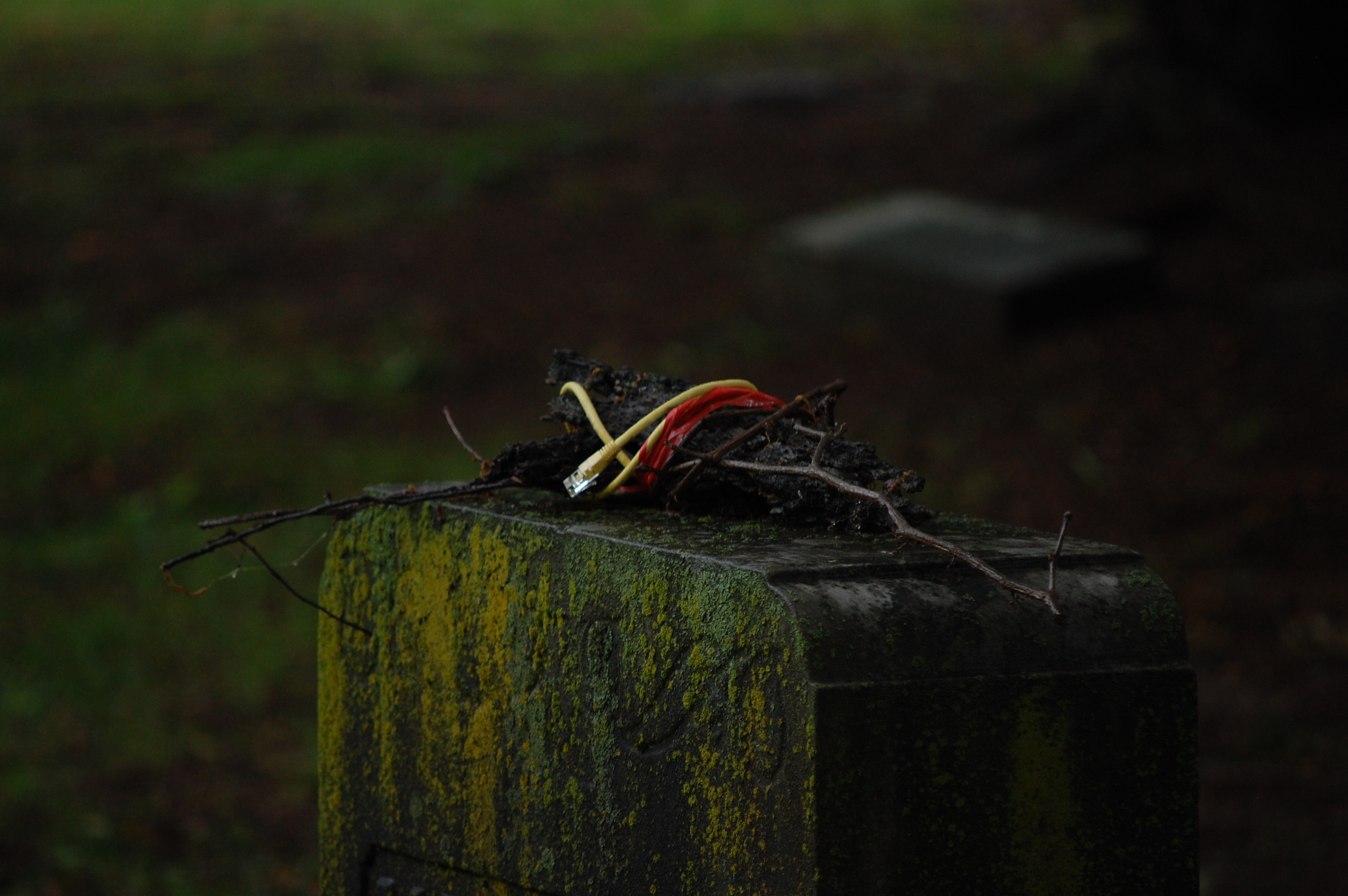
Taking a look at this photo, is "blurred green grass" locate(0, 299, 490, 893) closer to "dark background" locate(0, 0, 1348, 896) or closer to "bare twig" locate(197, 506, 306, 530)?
"dark background" locate(0, 0, 1348, 896)

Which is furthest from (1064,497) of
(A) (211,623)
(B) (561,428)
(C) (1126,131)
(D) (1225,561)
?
(C) (1126,131)

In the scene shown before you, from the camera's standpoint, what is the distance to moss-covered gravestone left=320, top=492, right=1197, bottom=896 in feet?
5.95

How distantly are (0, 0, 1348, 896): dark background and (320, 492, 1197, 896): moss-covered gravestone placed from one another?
136 centimetres

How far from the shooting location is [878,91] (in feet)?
43.6

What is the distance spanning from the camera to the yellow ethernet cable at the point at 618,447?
88.6 inches

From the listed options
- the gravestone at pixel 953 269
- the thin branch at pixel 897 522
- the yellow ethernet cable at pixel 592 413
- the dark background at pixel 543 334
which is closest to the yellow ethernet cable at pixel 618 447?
the yellow ethernet cable at pixel 592 413

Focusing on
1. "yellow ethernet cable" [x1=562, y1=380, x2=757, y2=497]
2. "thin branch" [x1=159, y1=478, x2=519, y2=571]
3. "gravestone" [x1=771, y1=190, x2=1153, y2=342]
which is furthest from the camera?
"gravestone" [x1=771, y1=190, x2=1153, y2=342]

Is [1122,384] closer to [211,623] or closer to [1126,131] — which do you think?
[1126,131]

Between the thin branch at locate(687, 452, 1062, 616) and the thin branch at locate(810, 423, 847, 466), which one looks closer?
the thin branch at locate(687, 452, 1062, 616)

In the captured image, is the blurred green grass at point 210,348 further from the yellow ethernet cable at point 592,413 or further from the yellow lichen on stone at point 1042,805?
the yellow lichen on stone at point 1042,805

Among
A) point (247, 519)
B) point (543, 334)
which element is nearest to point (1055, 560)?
point (247, 519)

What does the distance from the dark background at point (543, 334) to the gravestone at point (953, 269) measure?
126 millimetres

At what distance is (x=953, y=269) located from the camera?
7.56 meters

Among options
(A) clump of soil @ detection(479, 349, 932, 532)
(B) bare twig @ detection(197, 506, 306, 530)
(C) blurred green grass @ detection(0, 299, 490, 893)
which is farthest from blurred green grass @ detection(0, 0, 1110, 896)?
(A) clump of soil @ detection(479, 349, 932, 532)
